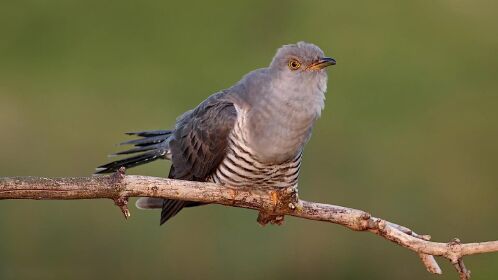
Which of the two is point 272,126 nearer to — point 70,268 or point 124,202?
point 124,202

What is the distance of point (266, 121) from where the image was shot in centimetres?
321

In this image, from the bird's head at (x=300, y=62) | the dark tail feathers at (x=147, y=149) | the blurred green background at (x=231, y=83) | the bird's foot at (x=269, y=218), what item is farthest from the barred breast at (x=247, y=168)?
the blurred green background at (x=231, y=83)

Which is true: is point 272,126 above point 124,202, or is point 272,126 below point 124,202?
above

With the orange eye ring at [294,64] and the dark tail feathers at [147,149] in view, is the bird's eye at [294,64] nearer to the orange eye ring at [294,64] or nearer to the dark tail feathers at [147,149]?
the orange eye ring at [294,64]

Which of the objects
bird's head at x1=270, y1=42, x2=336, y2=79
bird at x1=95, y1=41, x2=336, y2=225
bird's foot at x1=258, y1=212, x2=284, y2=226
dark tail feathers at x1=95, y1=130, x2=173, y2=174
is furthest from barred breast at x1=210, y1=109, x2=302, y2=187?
dark tail feathers at x1=95, y1=130, x2=173, y2=174

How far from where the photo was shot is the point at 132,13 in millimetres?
7184

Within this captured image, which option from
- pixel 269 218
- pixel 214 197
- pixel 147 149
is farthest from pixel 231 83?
pixel 214 197

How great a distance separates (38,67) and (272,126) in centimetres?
389

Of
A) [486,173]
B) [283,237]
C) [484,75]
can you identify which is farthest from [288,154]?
[484,75]

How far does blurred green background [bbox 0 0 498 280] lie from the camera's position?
544 centimetres

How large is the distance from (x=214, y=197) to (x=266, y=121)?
0.33 meters

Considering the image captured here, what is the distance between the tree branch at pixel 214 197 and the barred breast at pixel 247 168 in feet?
0.27

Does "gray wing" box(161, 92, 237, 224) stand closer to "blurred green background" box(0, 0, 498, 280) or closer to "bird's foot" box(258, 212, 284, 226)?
"bird's foot" box(258, 212, 284, 226)

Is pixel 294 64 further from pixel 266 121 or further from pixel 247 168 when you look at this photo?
pixel 247 168
